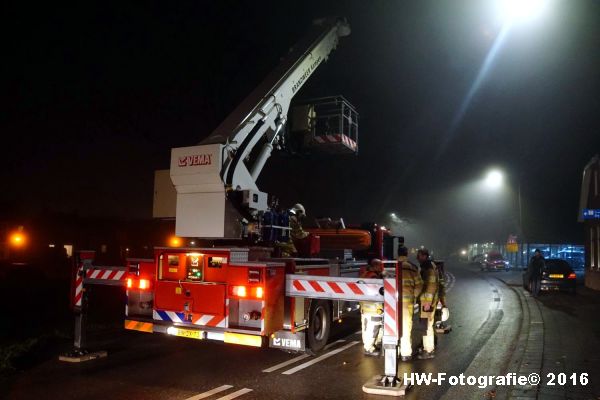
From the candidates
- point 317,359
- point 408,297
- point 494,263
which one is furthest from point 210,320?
point 494,263

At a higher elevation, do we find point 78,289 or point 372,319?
point 78,289

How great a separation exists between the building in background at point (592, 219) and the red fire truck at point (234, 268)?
1492cm

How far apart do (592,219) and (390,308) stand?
2022 centimetres

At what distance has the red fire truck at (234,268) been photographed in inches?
265

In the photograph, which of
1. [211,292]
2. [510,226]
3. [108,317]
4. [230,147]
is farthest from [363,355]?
[510,226]

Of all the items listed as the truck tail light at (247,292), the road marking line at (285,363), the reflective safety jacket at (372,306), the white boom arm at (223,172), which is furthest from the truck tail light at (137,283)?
the reflective safety jacket at (372,306)

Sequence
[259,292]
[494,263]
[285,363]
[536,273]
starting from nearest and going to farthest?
[259,292]
[285,363]
[536,273]
[494,263]

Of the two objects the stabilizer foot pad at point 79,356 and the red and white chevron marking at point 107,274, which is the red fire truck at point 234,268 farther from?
the stabilizer foot pad at point 79,356

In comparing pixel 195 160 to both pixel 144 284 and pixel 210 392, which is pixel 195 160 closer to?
pixel 144 284

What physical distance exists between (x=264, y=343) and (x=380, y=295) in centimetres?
167

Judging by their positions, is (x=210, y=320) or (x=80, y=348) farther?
(x=80, y=348)

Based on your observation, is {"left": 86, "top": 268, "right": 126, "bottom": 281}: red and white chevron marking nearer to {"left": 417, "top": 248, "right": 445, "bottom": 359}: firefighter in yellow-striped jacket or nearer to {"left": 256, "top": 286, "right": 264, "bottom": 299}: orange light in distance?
{"left": 256, "top": 286, "right": 264, "bottom": 299}: orange light in distance

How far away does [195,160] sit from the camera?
8.00m

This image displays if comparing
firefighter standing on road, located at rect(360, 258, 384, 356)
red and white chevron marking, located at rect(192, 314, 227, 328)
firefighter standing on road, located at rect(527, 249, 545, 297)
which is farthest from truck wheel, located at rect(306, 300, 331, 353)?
firefighter standing on road, located at rect(527, 249, 545, 297)
